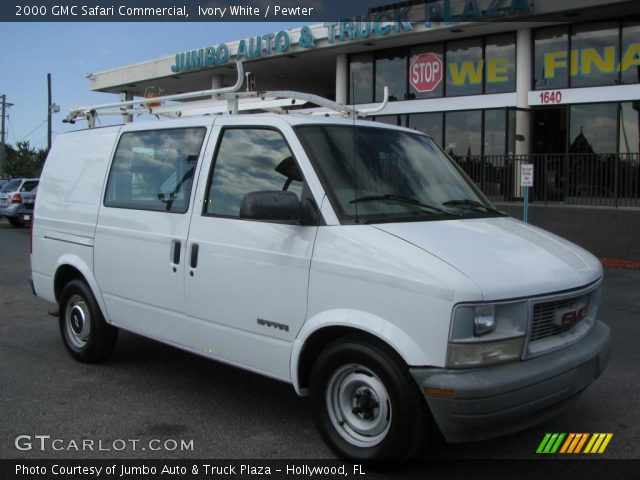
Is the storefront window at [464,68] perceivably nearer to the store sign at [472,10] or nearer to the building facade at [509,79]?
the building facade at [509,79]

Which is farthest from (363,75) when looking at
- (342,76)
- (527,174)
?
(527,174)

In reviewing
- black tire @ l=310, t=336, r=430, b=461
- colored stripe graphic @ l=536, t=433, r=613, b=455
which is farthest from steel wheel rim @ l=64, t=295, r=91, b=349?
colored stripe graphic @ l=536, t=433, r=613, b=455

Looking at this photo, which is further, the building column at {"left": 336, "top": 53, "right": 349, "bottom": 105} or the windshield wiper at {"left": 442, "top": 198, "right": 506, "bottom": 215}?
the building column at {"left": 336, "top": 53, "right": 349, "bottom": 105}

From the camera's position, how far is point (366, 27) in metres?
19.3

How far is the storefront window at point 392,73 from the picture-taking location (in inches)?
808

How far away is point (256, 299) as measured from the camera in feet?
13.2

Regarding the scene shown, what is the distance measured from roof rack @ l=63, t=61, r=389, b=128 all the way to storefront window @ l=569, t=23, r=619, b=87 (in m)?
13.4

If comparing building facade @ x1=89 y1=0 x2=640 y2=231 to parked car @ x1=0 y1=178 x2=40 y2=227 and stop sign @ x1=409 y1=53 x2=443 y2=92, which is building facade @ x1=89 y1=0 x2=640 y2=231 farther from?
parked car @ x1=0 y1=178 x2=40 y2=227

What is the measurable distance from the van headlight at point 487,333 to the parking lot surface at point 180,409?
900mm

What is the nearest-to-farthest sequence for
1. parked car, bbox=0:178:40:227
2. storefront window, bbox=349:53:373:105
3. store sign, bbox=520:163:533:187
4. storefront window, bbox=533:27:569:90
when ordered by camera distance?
1. store sign, bbox=520:163:533:187
2. storefront window, bbox=533:27:569:90
3. storefront window, bbox=349:53:373:105
4. parked car, bbox=0:178:40:227

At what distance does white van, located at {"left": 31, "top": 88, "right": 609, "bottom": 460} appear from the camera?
10.6ft

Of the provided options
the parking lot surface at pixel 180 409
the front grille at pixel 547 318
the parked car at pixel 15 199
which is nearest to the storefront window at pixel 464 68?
Answer: the parking lot surface at pixel 180 409

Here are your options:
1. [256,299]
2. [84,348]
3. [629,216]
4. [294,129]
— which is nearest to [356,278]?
[256,299]

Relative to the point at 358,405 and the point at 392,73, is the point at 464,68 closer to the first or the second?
the point at 392,73
